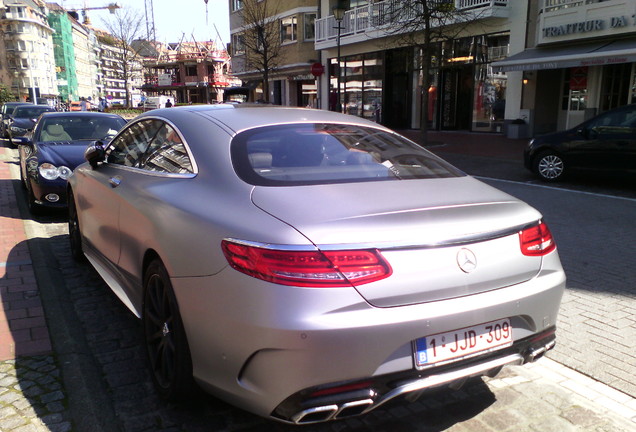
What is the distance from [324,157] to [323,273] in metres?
1.13

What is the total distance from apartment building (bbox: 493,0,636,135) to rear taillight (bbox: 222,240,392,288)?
16518mm

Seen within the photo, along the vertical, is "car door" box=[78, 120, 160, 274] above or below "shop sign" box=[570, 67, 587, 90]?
below

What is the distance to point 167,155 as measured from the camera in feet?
11.1

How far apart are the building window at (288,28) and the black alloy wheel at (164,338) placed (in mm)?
33110

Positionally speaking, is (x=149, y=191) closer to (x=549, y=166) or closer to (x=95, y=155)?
(x=95, y=155)

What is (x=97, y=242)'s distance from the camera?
4.24 metres

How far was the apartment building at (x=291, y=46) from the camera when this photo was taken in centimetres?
3325

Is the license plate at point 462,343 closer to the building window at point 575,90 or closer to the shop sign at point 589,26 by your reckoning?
the shop sign at point 589,26

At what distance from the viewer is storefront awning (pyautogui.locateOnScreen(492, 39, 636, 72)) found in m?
15.9

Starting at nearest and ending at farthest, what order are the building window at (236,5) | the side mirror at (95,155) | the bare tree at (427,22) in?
1. the side mirror at (95,155)
2. the bare tree at (427,22)
3. the building window at (236,5)

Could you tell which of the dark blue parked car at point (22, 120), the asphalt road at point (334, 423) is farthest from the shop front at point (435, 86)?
the asphalt road at point (334, 423)

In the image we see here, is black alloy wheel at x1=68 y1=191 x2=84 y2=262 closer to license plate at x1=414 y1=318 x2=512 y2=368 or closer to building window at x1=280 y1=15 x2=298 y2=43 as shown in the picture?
license plate at x1=414 y1=318 x2=512 y2=368

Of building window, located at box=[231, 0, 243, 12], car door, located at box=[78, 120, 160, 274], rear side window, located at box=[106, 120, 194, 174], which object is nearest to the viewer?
rear side window, located at box=[106, 120, 194, 174]

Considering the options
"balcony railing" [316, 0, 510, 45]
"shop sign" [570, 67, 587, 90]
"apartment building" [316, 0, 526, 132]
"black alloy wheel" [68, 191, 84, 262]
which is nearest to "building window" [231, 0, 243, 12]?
"apartment building" [316, 0, 526, 132]
